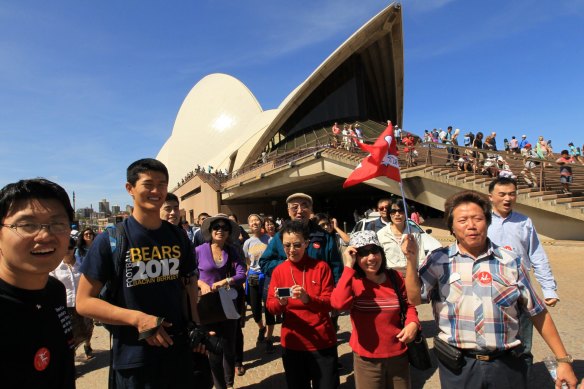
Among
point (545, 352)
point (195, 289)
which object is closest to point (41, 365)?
point (195, 289)

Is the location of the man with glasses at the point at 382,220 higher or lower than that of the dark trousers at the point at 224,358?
higher

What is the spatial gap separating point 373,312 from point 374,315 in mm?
21

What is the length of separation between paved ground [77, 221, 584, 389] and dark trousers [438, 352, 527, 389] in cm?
158

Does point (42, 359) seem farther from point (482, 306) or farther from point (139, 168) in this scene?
point (482, 306)

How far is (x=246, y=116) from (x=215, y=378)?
49.4m

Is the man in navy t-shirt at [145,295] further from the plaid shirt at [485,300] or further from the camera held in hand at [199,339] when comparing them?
the plaid shirt at [485,300]

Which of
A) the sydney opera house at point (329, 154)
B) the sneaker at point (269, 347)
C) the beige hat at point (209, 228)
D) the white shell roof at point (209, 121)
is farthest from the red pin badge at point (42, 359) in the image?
the white shell roof at point (209, 121)

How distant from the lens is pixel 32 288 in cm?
127

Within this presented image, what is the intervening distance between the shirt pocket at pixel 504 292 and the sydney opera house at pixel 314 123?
15518 millimetres

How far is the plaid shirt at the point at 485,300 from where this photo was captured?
1837mm

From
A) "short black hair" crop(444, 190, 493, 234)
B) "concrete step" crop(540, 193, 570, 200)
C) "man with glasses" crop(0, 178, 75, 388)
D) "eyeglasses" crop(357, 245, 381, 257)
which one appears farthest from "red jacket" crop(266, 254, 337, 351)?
"concrete step" crop(540, 193, 570, 200)

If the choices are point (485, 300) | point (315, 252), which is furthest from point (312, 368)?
point (485, 300)

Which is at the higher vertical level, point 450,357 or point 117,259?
point 117,259

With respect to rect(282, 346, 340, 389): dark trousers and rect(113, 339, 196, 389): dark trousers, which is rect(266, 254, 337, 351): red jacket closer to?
rect(282, 346, 340, 389): dark trousers
